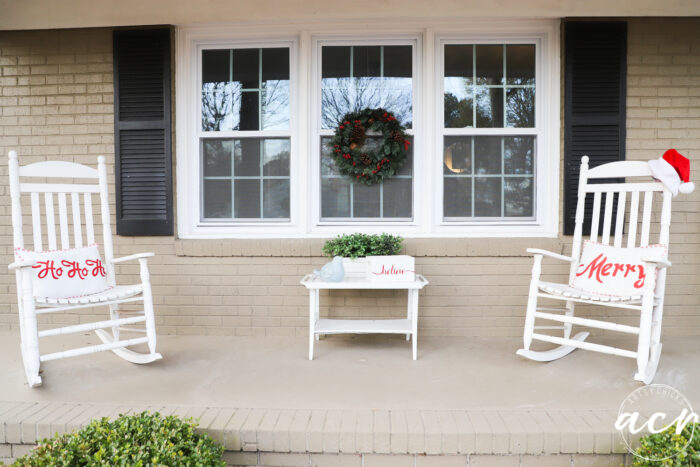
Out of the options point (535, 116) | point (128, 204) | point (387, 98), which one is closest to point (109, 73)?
point (128, 204)

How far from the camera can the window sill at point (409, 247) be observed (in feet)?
10.7

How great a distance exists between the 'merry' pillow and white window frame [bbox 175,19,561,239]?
23.2 inches

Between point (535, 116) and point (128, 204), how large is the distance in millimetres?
2927

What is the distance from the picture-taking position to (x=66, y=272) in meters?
2.58

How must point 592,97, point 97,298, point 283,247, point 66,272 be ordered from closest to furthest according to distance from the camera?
point 97,298
point 66,272
point 592,97
point 283,247

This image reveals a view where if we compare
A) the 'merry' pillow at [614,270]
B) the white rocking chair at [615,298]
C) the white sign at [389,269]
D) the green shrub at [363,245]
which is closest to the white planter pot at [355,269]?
the green shrub at [363,245]

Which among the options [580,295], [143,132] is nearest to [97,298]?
[143,132]

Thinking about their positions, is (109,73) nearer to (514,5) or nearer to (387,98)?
(387,98)

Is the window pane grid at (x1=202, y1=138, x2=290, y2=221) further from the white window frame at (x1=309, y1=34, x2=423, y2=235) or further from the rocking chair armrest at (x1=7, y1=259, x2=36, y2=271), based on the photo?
the rocking chair armrest at (x1=7, y1=259, x2=36, y2=271)

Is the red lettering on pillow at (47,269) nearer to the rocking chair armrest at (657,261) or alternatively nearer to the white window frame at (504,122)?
the white window frame at (504,122)

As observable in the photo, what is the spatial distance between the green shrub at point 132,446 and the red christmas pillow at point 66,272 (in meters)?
1.01

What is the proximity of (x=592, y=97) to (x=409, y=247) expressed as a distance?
62.4 inches

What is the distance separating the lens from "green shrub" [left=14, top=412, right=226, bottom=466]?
160 centimetres

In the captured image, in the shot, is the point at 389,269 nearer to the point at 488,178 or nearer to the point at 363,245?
the point at 363,245
